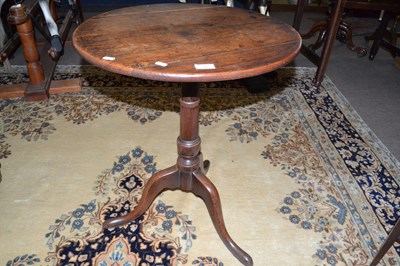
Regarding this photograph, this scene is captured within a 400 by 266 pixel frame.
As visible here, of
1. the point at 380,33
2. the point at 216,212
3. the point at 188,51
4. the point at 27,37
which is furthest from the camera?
the point at 380,33

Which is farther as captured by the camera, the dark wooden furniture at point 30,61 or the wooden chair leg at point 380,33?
the wooden chair leg at point 380,33

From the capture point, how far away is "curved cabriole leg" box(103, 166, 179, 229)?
132cm

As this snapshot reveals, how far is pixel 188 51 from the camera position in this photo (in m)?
0.95

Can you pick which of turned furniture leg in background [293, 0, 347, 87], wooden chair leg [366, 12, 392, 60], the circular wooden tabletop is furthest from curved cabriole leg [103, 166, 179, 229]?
wooden chair leg [366, 12, 392, 60]

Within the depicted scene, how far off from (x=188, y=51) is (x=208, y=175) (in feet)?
2.77

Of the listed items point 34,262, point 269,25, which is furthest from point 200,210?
point 269,25

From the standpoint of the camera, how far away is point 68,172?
163cm

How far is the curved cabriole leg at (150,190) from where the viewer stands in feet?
4.33

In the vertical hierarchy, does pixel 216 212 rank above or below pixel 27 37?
below

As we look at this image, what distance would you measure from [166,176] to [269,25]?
2.39 ft

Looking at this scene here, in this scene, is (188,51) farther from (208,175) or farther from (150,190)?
(208,175)

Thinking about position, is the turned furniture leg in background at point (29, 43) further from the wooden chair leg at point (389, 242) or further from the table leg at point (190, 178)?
the wooden chair leg at point (389, 242)

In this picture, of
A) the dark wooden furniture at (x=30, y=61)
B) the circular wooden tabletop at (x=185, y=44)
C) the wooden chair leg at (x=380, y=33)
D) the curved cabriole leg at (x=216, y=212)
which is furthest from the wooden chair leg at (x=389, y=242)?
the wooden chair leg at (x=380, y=33)

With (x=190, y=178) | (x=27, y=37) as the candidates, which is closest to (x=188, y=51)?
(x=190, y=178)
